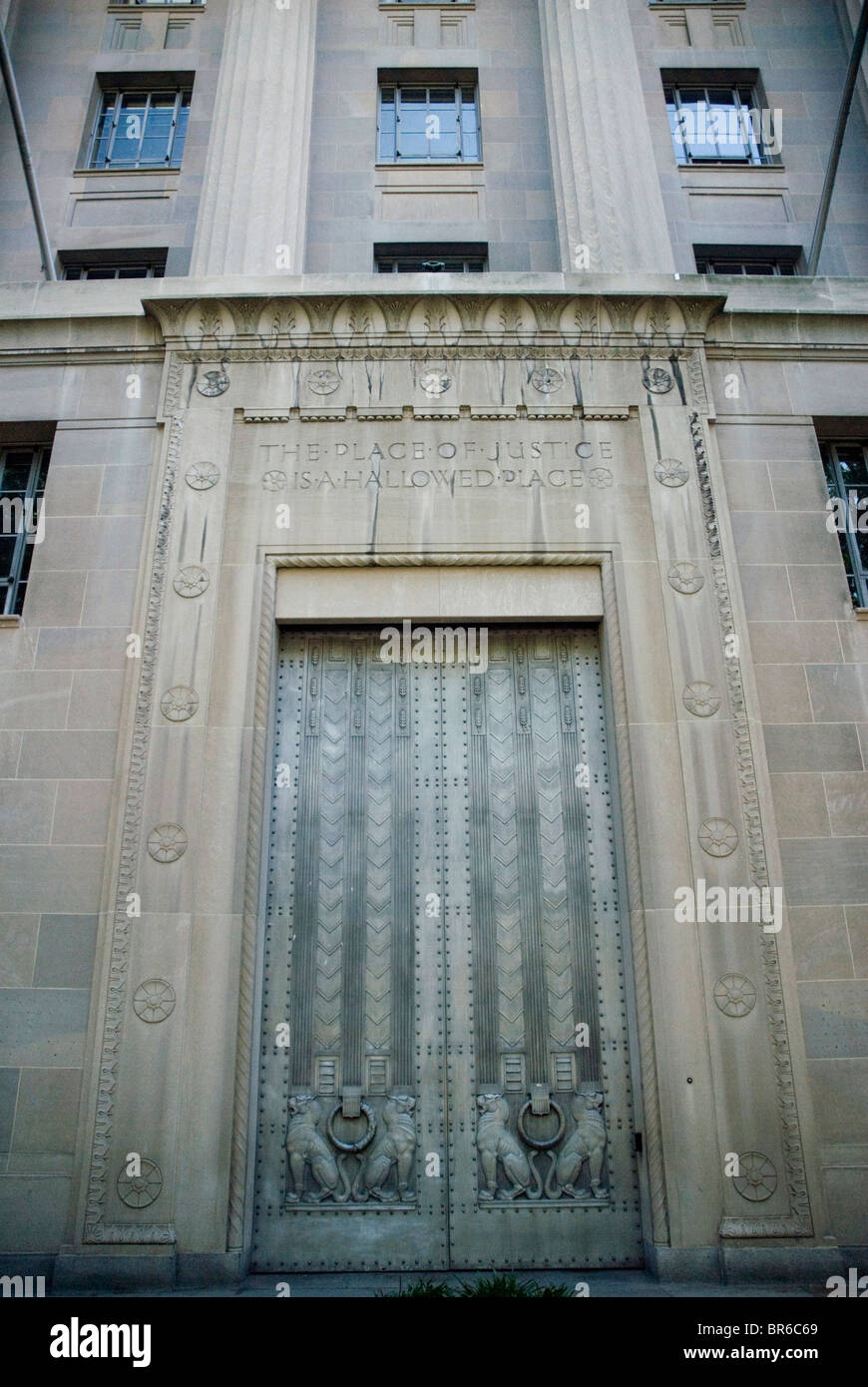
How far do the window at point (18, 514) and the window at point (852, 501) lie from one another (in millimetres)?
10271

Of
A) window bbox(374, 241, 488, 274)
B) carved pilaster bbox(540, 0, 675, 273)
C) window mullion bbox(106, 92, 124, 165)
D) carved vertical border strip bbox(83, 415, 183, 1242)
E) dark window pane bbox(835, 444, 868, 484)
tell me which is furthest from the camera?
window mullion bbox(106, 92, 124, 165)

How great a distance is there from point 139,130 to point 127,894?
14.8 meters

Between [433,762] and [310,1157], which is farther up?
[433,762]

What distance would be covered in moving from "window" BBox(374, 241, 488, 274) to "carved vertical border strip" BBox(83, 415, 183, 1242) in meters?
5.94

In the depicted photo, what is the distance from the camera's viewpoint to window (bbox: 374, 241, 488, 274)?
14.2m

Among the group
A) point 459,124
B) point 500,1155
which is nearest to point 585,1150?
point 500,1155

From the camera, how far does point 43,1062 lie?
8297 mm

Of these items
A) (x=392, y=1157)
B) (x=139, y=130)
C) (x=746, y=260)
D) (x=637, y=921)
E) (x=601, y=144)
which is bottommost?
(x=392, y=1157)

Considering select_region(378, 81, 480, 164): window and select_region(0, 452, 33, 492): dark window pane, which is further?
select_region(378, 81, 480, 164): window

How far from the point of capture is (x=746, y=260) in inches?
579

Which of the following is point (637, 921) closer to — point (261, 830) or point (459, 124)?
point (261, 830)

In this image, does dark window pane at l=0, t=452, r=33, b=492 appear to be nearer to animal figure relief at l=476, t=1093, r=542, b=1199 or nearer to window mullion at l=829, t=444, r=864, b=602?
animal figure relief at l=476, t=1093, r=542, b=1199

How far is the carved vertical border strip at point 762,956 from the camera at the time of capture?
7.73m

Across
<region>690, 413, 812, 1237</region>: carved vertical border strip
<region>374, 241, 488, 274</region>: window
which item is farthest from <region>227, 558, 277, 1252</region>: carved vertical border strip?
<region>374, 241, 488, 274</region>: window
